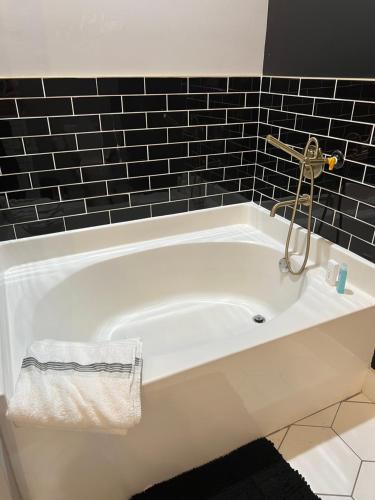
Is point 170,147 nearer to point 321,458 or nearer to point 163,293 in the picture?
point 163,293

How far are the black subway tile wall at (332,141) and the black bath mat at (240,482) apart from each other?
0.94 m

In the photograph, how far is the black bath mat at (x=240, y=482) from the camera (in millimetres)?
1274

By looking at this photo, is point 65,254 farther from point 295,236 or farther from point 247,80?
point 247,80

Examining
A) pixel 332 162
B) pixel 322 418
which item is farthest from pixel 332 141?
pixel 322 418

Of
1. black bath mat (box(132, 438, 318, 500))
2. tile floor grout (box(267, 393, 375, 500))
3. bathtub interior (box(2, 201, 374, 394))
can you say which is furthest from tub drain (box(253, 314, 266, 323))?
black bath mat (box(132, 438, 318, 500))

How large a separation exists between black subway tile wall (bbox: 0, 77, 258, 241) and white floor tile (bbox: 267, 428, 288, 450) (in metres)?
1.23

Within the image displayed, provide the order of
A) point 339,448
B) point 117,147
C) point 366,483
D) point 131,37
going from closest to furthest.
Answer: point 366,483 → point 339,448 → point 131,37 → point 117,147

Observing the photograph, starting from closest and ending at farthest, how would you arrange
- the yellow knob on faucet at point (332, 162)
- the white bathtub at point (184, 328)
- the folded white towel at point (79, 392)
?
the folded white towel at point (79, 392) → the white bathtub at point (184, 328) → the yellow knob on faucet at point (332, 162)

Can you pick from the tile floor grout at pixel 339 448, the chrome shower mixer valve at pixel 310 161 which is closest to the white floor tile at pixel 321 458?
the tile floor grout at pixel 339 448

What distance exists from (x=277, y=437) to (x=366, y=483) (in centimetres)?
35

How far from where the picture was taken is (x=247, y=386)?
127 centimetres

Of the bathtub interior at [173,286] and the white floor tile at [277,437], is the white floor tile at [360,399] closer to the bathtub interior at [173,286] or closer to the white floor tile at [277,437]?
the white floor tile at [277,437]

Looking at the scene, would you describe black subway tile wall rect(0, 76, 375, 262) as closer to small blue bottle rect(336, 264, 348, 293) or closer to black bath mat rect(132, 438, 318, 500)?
small blue bottle rect(336, 264, 348, 293)

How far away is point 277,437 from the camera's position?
58.4 inches
